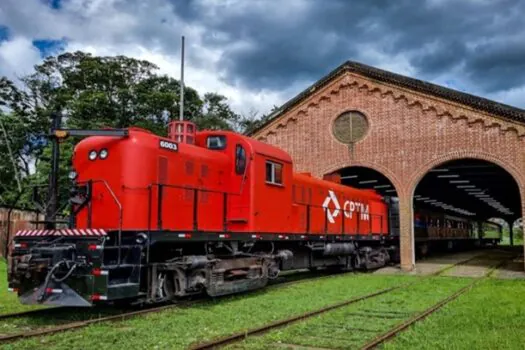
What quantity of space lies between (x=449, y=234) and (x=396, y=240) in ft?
52.5

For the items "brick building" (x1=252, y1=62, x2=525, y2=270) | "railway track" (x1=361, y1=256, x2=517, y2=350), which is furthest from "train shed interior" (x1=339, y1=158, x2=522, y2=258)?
"railway track" (x1=361, y1=256, x2=517, y2=350)

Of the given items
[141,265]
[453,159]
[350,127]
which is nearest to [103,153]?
[141,265]

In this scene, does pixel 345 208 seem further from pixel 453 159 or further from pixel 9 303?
pixel 9 303

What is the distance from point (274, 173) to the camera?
13.6 meters

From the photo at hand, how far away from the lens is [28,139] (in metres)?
43.1

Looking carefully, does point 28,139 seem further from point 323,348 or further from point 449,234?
point 323,348

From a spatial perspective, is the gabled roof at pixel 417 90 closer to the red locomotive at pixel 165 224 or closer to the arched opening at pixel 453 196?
the arched opening at pixel 453 196

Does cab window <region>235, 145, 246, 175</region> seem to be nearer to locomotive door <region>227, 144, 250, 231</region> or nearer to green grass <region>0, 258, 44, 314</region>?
locomotive door <region>227, 144, 250, 231</region>

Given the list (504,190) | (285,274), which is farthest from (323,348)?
(504,190)

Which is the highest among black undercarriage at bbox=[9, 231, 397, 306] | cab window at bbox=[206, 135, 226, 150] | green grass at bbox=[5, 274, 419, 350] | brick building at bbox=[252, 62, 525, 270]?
brick building at bbox=[252, 62, 525, 270]

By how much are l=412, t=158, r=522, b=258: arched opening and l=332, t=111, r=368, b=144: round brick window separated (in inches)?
144

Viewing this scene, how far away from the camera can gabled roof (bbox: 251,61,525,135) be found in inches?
767

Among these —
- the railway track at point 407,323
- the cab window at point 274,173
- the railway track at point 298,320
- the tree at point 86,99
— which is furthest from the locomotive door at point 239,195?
the tree at point 86,99

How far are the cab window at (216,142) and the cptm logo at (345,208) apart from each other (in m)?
5.98
